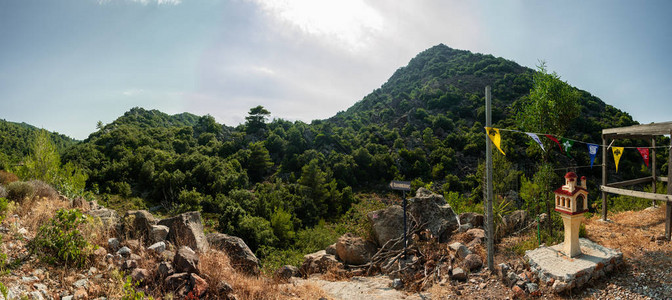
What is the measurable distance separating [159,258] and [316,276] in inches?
151

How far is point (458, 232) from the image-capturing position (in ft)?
23.6

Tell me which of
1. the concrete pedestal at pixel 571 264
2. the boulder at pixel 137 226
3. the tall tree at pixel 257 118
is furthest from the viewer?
the tall tree at pixel 257 118

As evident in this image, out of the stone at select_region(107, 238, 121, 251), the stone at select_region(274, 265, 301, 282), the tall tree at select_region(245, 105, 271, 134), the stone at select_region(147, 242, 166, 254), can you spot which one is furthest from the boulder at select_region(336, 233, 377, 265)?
the tall tree at select_region(245, 105, 271, 134)

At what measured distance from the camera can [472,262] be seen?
559cm

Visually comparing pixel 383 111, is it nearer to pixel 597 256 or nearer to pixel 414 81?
pixel 414 81

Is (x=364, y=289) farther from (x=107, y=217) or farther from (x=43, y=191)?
(x=43, y=191)

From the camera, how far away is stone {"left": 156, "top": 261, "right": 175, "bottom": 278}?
4312 mm

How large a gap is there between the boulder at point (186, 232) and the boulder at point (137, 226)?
14.4 inches

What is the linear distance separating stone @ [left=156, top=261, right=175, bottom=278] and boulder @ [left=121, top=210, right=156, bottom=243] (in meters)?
1.32

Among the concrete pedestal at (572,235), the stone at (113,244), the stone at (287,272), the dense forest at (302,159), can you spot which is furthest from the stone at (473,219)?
the stone at (113,244)

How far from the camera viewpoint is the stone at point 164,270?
4.31 meters

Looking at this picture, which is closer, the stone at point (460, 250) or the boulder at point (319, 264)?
the stone at point (460, 250)

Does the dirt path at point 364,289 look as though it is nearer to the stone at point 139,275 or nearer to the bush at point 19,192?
the stone at point 139,275

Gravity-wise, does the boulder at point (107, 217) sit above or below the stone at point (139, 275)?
above
